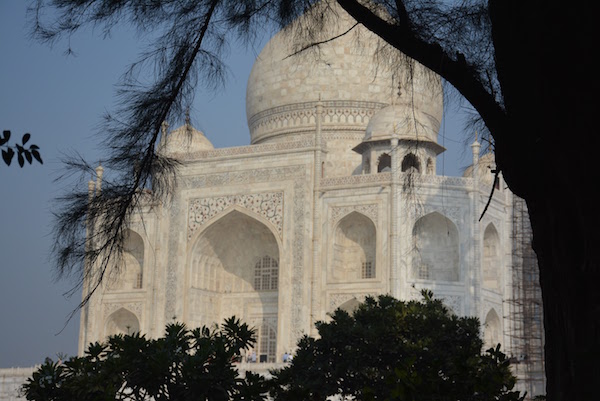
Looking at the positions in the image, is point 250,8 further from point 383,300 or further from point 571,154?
point 383,300

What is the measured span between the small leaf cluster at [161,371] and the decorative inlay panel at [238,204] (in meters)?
18.6

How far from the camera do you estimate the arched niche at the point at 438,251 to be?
24672 millimetres

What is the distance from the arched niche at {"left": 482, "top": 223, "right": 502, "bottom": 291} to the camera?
25.6 metres

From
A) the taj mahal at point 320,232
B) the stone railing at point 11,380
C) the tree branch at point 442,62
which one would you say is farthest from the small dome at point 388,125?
the tree branch at point 442,62

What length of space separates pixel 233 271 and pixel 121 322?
3.50 meters

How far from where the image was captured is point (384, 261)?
2417 cm

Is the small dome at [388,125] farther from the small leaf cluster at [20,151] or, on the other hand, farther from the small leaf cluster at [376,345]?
the small leaf cluster at [20,151]

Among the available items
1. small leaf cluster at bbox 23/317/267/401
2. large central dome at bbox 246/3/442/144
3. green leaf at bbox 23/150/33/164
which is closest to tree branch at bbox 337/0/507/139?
green leaf at bbox 23/150/33/164

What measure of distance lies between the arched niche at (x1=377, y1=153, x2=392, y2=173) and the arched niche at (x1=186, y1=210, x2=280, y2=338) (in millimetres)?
3503

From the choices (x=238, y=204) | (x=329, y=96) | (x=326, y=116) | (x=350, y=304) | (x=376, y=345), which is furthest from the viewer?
(x=329, y=96)

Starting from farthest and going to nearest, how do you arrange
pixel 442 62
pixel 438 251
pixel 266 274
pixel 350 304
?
pixel 266 274, pixel 438 251, pixel 350 304, pixel 442 62

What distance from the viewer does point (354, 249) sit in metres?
25.5

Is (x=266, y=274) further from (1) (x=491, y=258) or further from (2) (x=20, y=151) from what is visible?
(2) (x=20, y=151)

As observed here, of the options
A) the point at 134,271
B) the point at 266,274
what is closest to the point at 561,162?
the point at 266,274
